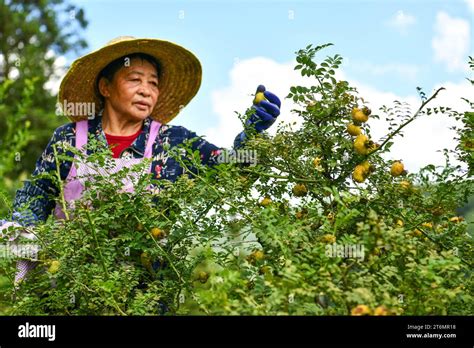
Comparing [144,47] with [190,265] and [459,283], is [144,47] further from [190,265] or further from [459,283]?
[459,283]

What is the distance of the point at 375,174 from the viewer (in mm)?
2418

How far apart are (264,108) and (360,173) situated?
659 mm

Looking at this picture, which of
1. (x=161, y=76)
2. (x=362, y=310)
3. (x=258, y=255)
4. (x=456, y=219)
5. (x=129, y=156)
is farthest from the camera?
(x=161, y=76)

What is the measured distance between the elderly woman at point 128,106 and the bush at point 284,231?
0.50 meters

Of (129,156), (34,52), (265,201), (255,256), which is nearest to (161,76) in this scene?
(129,156)

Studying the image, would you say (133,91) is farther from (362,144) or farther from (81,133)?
(362,144)

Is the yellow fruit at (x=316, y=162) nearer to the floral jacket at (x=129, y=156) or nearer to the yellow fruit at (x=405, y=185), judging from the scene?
the yellow fruit at (x=405, y=185)

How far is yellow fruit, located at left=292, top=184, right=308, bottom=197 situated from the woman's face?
3.05 ft

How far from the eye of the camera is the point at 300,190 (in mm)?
2414

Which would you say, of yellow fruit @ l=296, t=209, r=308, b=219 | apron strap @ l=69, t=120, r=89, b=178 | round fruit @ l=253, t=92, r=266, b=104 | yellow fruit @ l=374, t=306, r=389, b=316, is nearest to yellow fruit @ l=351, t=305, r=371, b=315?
yellow fruit @ l=374, t=306, r=389, b=316

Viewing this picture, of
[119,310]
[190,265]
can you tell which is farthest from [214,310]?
[190,265]

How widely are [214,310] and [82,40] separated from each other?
45.1ft

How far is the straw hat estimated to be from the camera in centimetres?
316
